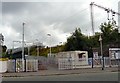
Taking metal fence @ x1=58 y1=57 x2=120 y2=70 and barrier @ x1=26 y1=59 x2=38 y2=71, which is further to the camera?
metal fence @ x1=58 y1=57 x2=120 y2=70

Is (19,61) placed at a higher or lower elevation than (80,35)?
lower

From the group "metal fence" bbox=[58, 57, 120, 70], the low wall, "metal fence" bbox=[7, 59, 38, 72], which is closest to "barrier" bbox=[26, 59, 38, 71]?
"metal fence" bbox=[7, 59, 38, 72]

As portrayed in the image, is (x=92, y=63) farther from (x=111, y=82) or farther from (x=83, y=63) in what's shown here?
(x=111, y=82)

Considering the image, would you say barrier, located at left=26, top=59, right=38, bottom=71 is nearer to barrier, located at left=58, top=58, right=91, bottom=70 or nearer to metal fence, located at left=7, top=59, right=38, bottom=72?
metal fence, located at left=7, top=59, right=38, bottom=72

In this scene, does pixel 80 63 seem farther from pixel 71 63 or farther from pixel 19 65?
pixel 19 65

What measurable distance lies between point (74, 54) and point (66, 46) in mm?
31517

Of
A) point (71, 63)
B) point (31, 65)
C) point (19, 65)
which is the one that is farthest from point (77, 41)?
point (19, 65)

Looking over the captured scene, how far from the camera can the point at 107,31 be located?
76.4 meters

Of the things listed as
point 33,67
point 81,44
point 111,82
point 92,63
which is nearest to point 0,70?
point 33,67

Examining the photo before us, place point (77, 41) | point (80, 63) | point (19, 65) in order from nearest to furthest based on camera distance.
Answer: point (19, 65) < point (80, 63) < point (77, 41)

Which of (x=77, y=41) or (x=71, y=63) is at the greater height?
(x=77, y=41)

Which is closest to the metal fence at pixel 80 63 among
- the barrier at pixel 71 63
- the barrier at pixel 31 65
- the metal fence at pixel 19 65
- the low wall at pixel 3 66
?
the barrier at pixel 71 63

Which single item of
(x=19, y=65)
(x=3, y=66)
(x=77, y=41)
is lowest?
(x=3, y=66)

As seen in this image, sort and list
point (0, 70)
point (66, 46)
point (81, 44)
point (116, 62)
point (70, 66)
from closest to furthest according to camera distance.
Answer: point (0, 70)
point (70, 66)
point (116, 62)
point (81, 44)
point (66, 46)
